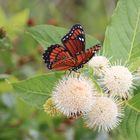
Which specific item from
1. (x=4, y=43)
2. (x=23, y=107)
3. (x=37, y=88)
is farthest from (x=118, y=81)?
(x=23, y=107)

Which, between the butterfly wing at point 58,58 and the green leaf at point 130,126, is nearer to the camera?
the butterfly wing at point 58,58

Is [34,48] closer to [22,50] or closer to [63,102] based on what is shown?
[22,50]

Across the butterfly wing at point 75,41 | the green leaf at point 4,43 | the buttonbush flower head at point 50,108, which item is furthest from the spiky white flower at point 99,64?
the green leaf at point 4,43

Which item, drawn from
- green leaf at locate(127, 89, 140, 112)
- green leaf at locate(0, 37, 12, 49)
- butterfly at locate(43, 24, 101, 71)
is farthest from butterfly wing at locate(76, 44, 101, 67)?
green leaf at locate(0, 37, 12, 49)

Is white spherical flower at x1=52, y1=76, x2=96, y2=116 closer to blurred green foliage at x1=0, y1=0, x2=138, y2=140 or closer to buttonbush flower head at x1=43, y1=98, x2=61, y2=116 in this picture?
buttonbush flower head at x1=43, y1=98, x2=61, y2=116

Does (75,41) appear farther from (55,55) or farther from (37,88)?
(37,88)

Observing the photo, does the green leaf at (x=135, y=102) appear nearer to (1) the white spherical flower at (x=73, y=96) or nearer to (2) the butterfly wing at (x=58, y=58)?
(1) the white spherical flower at (x=73, y=96)
